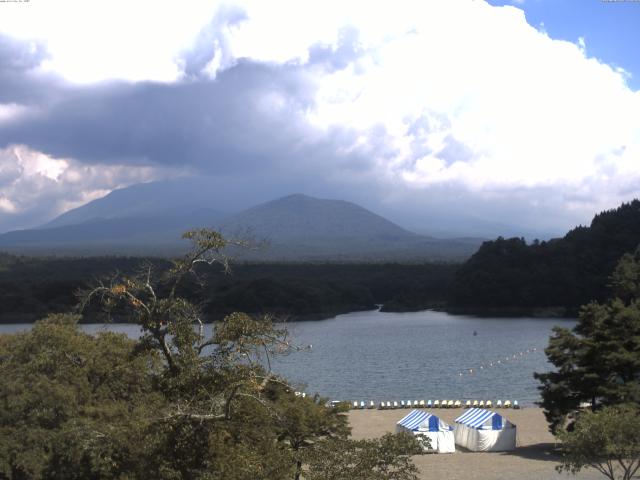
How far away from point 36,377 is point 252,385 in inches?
302

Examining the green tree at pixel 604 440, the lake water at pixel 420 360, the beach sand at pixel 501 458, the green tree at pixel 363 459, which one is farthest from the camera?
the lake water at pixel 420 360

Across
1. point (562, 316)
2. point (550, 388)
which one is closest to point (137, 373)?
point (550, 388)

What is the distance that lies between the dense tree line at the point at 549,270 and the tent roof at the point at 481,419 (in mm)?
57154

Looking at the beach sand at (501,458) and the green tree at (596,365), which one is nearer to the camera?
the beach sand at (501,458)

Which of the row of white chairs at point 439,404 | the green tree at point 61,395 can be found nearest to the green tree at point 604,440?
the green tree at point 61,395

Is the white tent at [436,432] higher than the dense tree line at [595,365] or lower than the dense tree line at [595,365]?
lower

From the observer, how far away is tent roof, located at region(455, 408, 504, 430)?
22409 mm

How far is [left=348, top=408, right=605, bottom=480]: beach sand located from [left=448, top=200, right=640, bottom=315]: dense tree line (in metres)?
53.6

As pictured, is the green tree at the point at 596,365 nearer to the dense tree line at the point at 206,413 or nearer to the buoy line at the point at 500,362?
the dense tree line at the point at 206,413

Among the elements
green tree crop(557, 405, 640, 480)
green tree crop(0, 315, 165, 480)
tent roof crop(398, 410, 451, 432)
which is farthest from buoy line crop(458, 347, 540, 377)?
green tree crop(557, 405, 640, 480)

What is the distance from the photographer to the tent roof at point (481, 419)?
22409 millimetres

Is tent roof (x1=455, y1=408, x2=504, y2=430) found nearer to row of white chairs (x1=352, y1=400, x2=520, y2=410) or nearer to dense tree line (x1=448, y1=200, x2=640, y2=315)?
row of white chairs (x1=352, y1=400, x2=520, y2=410)

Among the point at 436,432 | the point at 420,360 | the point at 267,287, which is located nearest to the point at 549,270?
the point at 267,287

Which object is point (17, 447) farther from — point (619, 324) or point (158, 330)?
point (619, 324)
